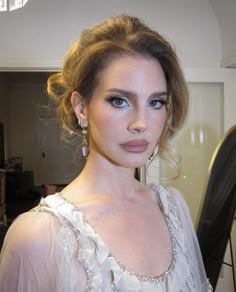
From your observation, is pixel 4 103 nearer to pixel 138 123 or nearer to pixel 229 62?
pixel 229 62

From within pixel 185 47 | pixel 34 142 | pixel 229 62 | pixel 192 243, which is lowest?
pixel 34 142

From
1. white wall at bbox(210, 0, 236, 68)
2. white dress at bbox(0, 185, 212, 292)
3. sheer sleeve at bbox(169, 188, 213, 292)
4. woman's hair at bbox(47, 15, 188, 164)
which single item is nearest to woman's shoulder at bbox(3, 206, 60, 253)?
white dress at bbox(0, 185, 212, 292)

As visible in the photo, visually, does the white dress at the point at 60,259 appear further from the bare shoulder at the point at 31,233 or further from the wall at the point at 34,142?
the wall at the point at 34,142

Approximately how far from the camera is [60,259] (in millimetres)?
590

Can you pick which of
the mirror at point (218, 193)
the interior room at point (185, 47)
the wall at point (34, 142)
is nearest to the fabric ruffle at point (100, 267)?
the mirror at point (218, 193)

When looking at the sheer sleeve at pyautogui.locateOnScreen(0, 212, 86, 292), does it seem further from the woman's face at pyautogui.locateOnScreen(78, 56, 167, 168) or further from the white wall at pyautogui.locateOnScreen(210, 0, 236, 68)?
the white wall at pyautogui.locateOnScreen(210, 0, 236, 68)

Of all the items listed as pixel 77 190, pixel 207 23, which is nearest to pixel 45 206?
pixel 77 190

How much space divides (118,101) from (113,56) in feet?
0.27

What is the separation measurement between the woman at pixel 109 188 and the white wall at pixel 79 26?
4.77 ft

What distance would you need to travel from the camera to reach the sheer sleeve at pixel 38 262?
0.58 metres

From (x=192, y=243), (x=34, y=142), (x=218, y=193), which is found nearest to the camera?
(x=192, y=243)

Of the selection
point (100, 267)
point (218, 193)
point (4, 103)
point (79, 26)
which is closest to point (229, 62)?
point (79, 26)

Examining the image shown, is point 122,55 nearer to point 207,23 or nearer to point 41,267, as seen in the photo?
point 41,267

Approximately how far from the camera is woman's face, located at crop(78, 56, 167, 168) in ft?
2.03
